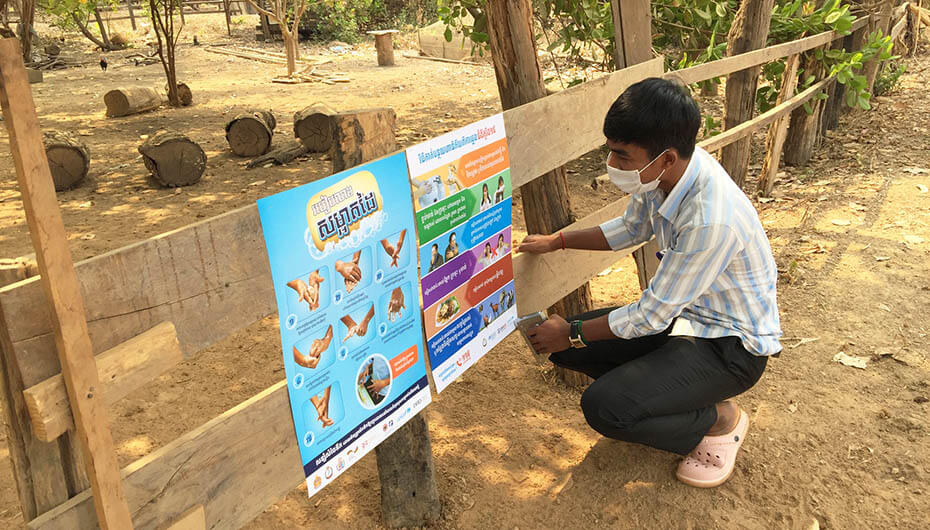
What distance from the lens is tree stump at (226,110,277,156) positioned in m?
7.81

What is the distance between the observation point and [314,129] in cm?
788

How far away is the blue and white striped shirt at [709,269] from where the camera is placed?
7.80ft

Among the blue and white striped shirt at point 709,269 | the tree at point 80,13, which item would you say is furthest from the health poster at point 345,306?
the tree at point 80,13

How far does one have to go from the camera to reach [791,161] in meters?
7.13

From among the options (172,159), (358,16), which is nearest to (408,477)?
(172,159)

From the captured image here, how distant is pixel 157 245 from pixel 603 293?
11.8 ft

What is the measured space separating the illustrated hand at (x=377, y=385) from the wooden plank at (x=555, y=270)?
847 mm

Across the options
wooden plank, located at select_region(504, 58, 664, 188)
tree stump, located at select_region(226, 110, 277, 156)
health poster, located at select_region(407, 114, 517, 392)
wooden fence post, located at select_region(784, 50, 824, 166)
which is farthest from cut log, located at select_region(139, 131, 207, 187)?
wooden fence post, located at select_region(784, 50, 824, 166)

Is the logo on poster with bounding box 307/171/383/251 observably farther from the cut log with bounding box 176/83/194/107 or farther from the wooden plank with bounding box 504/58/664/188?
the cut log with bounding box 176/83/194/107

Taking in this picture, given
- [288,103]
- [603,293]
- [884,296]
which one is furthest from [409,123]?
[884,296]

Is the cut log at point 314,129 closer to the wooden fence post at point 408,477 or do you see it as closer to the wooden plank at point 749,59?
the wooden plank at point 749,59

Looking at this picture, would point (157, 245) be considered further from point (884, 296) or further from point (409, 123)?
point (409, 123)

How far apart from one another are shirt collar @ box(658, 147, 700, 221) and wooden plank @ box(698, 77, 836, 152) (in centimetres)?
144

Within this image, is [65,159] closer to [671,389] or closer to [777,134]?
[671,389]
